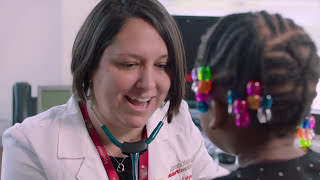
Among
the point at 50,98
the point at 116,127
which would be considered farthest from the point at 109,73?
the point at 50,98

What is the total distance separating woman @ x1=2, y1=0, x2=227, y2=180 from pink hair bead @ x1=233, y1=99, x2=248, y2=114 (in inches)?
12.5

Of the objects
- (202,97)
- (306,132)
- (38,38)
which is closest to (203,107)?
(202,97)

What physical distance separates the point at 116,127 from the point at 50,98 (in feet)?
2.41

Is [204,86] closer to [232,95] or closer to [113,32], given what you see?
[232,95]

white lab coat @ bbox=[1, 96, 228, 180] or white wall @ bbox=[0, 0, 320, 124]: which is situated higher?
white wall @ bbox=[0, 0, 320, 124]

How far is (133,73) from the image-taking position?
0.72m

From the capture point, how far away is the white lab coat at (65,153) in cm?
80

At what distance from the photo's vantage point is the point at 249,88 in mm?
418

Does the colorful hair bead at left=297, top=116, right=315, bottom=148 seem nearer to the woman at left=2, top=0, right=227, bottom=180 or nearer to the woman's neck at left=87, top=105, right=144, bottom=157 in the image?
the woman at left=2, top=0, right=227, bottom=180

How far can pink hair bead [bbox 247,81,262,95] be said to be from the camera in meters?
0.42

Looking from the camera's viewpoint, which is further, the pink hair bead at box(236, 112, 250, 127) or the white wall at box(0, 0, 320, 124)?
the white wall at box(0, 0, 320, 124)

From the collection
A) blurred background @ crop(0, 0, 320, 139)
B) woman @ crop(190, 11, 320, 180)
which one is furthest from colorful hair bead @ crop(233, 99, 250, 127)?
blurred background @ crop(0, 0, 320, 139)

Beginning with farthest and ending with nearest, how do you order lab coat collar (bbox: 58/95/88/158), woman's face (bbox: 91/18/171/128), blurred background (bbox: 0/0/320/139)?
1. blurred background (bbox: 0/0/320/139)
2. lab coat collar (bbox: 58/95/88/158)
3. woman's face (bbox: 91/18/171/128)

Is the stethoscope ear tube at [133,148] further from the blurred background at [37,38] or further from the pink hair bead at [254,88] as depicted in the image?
the blurred background at [37,38]
